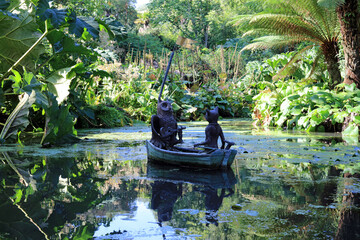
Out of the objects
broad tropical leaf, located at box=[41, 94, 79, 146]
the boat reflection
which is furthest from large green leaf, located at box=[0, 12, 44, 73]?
the boat reflection

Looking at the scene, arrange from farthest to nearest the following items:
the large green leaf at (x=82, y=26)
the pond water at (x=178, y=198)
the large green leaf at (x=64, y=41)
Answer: the large green leaf at (x=64, y=41) → the large green leaf at (x=82, y=26) → the pond water at (x=178, y=198)

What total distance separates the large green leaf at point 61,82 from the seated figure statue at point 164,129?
8.12ft

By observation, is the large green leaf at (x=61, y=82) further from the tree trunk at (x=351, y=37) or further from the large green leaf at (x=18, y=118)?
the tree trunk at (x=351, y=37)

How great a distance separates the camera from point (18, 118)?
5.37 meters

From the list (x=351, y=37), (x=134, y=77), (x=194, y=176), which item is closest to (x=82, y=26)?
(x=194, y=176)

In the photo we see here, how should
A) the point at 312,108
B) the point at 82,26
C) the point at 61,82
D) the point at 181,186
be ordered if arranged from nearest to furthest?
the point at 181,186 < the point at 82,26 < the point at 61,82 < the point at 312,108

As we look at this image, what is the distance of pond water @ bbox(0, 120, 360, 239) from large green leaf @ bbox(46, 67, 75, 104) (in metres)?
1.89

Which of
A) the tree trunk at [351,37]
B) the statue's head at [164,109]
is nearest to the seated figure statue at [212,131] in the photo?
the statue's head at [164,109]

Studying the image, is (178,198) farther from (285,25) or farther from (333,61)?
(285,25)

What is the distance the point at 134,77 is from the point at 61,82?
685cm

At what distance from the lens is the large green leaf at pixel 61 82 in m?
6.10

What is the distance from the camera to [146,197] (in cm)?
258

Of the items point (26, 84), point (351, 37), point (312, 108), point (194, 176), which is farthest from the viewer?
point (312, 108)

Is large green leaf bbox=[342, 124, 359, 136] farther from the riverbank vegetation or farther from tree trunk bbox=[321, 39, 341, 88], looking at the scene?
tree trunk bbox=[321, 39, 341, 88]
